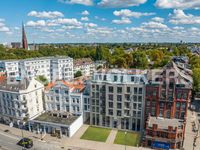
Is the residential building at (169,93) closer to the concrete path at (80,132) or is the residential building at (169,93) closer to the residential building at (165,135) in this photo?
the residential building at (165,135)

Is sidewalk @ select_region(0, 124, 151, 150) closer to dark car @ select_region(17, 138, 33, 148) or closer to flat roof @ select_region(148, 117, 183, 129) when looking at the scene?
dark car @ select_region(17, 138, 33, 148)

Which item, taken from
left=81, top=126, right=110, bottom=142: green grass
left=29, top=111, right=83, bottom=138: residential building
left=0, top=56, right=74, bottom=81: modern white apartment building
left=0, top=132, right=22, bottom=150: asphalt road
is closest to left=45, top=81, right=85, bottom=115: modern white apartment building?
left=29, top=111, right=83, bottom=138: residential building

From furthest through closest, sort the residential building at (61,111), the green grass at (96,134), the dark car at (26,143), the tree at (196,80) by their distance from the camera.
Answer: the tree at (196,80)
the residential building at (61,111)
the green grass at (96,134)
the dark car at (26,143)

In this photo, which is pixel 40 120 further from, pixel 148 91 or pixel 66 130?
pixel 148 91

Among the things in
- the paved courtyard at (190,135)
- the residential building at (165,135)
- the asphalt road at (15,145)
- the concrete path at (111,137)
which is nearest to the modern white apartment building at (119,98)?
the concrete path at (111,137)

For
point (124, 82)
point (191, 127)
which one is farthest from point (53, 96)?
point (191, 127)

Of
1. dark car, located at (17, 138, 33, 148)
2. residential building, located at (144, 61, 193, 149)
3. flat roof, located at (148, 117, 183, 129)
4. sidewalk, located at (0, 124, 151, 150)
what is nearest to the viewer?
residential building, located at (144, 61, 193, 149)

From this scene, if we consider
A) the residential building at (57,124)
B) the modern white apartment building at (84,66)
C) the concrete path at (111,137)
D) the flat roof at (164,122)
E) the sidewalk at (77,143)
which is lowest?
the sidewalk at (77,143)
